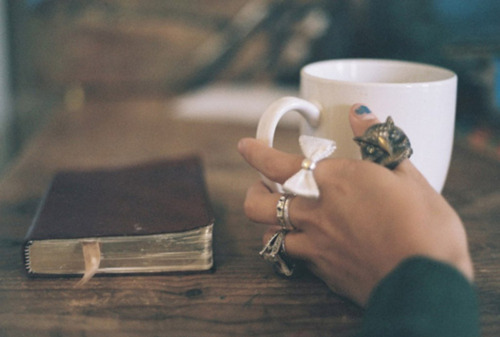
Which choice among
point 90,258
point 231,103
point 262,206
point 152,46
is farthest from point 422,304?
point 152,46

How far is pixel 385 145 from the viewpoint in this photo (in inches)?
16.9

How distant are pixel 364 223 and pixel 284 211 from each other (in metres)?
0.09

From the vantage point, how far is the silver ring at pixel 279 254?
1.51 feet

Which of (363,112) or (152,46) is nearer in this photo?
(363,112)

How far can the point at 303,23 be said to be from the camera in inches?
56.0

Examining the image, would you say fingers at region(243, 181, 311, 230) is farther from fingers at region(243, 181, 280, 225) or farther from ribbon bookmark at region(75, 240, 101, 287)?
ribbon bookmark at region(75, 240, 101, 287)

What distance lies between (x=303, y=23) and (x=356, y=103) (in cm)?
100

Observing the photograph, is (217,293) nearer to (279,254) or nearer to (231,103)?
(279,254)

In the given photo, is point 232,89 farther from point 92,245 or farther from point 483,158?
point 92,245

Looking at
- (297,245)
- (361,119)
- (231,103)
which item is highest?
(361,119)

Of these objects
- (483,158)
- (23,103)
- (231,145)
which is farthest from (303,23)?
(23,103)

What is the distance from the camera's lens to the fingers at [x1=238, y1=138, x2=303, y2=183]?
0.45 metres

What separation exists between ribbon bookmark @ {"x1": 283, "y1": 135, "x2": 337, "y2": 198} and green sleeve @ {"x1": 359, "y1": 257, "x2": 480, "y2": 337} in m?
0.09

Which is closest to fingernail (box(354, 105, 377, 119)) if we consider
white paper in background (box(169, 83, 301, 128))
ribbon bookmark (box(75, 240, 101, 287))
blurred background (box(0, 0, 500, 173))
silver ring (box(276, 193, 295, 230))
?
silver ring (box(276, 193, 295, 230))
